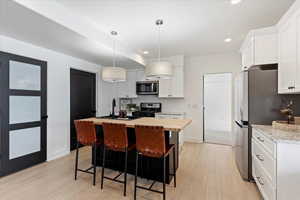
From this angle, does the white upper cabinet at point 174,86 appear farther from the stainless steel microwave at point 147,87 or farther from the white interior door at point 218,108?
the white interior door at point 218,108

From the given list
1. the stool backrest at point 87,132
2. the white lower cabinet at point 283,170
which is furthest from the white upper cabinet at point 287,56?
the stool backrest at point 87,132

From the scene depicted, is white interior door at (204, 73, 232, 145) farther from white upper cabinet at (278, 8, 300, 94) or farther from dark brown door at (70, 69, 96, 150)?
dark brown door at (70, 69, 96, 150)

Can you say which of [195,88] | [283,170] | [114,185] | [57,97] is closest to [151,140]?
[114,185]

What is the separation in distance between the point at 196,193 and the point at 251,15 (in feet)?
9.32

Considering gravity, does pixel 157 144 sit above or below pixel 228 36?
below

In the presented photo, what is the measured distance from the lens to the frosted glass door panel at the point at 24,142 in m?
2.84

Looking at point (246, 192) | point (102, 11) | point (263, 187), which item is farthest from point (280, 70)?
point (102, 11)

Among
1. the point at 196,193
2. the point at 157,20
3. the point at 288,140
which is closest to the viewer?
the point at 288,140

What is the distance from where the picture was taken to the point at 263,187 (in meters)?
1.99

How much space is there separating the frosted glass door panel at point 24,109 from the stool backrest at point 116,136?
1.89 meters

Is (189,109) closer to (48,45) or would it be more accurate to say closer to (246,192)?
(246,192)

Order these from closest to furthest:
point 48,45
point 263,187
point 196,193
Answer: point 263,187 < point 196,193 < point 48,45

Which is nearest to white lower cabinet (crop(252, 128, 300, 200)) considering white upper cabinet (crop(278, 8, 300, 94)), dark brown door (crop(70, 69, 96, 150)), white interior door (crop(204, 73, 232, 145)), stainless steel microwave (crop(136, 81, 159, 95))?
white upper cabinet (crop(278, 8, 300, 94))

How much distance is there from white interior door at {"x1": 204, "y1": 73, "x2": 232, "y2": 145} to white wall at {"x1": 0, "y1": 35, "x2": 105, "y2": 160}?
12.9 ft
